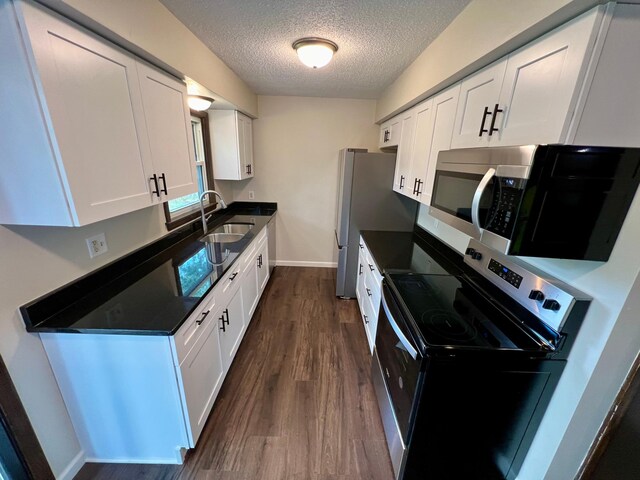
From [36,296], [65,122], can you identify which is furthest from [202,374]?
[65,122]

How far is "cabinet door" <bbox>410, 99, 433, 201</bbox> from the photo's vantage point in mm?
1919

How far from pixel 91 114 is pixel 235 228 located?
1920mm

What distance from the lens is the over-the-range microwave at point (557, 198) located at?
86 centimetres

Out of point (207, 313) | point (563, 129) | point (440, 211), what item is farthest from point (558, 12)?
point (207, 313)

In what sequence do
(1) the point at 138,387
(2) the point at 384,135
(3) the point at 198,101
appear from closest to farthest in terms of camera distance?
(1) the point at 138,387 < (3) the point at 198,101 < (2) the point at 384,135

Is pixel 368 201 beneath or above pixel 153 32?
beneath

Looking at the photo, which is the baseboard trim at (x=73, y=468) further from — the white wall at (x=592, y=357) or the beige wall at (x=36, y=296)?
the white wall at (x=592, y=357)

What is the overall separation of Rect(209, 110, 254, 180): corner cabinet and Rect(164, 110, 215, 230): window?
0.07 m

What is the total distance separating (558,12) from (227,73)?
235 centimetres

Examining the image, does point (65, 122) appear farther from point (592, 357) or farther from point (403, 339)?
point (592, 357)

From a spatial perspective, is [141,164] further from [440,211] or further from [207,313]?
[440,211]

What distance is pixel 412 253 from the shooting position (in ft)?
7.44

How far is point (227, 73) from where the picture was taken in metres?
2.36

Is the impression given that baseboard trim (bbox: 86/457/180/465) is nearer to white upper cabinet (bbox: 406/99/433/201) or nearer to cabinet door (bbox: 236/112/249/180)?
white upper cabinet (bbox: 406/99/433/201)
